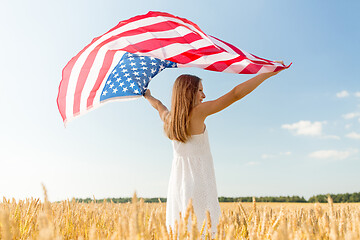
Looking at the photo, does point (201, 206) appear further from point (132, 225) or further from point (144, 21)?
point (144, 21)

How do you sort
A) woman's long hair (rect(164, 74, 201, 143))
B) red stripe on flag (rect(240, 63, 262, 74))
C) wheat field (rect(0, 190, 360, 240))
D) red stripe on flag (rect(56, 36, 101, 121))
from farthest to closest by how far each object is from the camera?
red stripe on flag (rect(56, 36, 101, 121)) → red stripe on flag (rect(240, 63, 262, 74)) → woman's long hair (rect(164, 74, 201, 143)) → wheat field (rect(0, 190, 360, 240))

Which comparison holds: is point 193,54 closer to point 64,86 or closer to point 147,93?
point 147,93

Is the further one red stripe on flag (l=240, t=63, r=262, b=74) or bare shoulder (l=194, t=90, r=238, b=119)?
red stripe on flag (l=240, t=63, r=262, b=74)

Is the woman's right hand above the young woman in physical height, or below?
above

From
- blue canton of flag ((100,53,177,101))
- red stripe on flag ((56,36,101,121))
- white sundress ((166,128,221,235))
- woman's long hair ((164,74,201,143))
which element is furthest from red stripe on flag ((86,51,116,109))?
white sundress ((166,128,221,235))

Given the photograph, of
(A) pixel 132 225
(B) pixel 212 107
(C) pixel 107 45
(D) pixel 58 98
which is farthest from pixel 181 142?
(D) pixel 58 98

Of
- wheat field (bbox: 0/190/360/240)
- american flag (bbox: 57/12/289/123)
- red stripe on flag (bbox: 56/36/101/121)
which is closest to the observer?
wheat field (bbox: 0/190/360/240)

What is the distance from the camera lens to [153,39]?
172 inches

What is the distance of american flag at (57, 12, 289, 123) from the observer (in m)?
4.11

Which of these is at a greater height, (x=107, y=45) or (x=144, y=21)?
(x=144, y=21)

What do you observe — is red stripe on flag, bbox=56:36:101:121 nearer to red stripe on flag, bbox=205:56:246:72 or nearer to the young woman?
red stripe on flag, bbox=205:56:246:72

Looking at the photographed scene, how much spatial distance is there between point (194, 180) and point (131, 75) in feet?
7.83

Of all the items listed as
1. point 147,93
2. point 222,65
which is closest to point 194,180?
point 222,65

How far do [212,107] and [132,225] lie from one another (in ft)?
7.45
